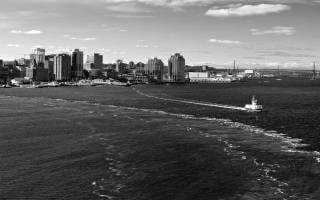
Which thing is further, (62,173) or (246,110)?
(246,110)

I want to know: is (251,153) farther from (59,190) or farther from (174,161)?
A: (59,190)

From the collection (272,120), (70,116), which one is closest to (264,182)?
(272,120)

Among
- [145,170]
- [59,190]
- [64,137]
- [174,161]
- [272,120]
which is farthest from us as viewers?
[272,120]

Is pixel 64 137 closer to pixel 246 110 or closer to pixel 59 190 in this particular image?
pixel 59 190

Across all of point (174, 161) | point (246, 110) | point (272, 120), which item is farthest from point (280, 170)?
point (246, 110)

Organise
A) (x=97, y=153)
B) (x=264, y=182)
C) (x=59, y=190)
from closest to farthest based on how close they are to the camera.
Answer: (x=59, y=190) < (x=264, y=182) < (x=97, y=153)

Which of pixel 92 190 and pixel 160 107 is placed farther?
pixel 160 107
